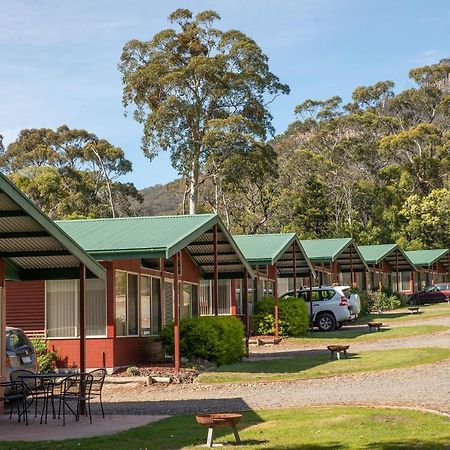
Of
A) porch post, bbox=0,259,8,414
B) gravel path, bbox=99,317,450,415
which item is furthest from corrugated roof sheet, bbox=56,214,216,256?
porch post, bbox=0,259,8,414

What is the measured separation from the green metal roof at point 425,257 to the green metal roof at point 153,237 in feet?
115

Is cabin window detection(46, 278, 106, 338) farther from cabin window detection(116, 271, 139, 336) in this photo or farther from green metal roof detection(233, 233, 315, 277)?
green metal roof detection(233, 233, 315, 277)

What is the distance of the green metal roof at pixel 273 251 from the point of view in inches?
1212

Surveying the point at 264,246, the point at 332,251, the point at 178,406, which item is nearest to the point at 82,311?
the point at 178,406

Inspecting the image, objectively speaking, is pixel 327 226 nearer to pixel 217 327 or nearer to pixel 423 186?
pixel 423 186

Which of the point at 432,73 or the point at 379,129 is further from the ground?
the point at 432,73

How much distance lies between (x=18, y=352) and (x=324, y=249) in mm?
27639

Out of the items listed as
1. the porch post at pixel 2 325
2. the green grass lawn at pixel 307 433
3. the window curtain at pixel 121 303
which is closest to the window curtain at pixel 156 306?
the window curtain at pixel 121 303

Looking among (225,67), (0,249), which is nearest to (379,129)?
(225,67)

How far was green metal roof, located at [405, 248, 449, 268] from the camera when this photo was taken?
194 ft

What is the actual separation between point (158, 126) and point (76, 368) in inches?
1215

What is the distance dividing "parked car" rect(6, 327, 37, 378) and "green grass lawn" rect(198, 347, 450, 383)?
3.98 m

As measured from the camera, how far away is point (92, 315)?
67.4 ft

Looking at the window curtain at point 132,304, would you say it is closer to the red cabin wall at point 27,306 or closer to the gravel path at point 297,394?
the red cabin wall at point 27,306
